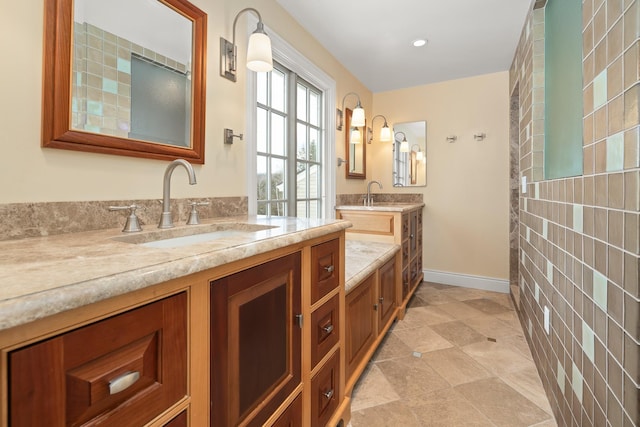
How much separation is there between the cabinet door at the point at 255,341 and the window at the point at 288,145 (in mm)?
1219

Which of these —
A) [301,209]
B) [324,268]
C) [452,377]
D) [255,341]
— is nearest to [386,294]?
[452,377]

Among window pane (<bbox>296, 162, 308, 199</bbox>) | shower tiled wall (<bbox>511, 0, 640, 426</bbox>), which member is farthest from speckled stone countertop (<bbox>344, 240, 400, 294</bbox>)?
shower tiled wall (<bbox>511, 0, 640, 426</bbox>)

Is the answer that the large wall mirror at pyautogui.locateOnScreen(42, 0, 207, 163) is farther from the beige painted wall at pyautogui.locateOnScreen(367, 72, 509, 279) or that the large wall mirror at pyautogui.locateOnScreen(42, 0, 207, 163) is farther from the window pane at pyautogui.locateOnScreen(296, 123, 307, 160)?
the beige painted wall at pyautogui.locateOnScreen(367, 72, 509, 279)

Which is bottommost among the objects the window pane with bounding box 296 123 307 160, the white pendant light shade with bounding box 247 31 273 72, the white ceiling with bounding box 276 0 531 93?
the window pane with bounding box 296 123 307 160

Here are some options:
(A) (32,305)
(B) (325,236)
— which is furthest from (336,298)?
(A) (32,305)

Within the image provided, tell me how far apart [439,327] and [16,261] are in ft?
8.73

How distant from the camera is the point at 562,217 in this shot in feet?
4.75

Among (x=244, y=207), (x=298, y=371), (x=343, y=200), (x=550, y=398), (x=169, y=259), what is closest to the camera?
(x=169, y=259)

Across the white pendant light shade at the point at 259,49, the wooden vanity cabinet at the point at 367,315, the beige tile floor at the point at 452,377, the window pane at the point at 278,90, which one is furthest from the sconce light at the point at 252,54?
the beige tile floor at the point at 452,377

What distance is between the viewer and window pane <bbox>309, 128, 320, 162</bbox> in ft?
9.07

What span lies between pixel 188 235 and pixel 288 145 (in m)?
1.40

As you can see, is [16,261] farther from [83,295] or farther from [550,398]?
[550,398]

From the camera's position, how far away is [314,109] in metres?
2.84

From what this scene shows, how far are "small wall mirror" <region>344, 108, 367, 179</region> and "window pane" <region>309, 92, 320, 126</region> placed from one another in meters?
0.44
